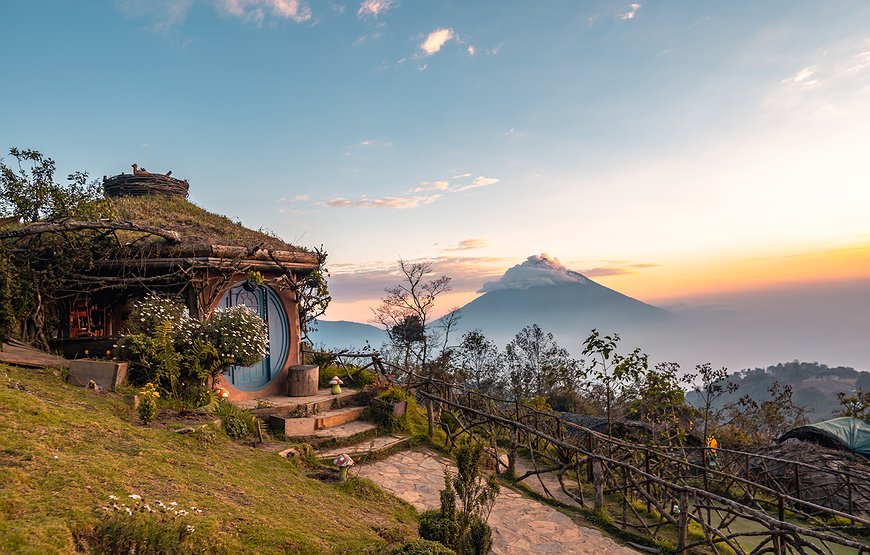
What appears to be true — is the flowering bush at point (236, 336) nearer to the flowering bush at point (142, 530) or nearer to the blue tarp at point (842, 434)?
the flowering bush at point (142, 530)

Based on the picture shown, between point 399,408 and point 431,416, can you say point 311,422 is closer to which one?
point 399,408

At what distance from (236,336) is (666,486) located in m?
7.80

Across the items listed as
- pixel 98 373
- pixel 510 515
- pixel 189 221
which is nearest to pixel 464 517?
pixel 510 515

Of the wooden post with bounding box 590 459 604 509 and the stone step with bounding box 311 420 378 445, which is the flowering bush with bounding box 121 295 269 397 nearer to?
the stone step with bounding box 311 420 378 445

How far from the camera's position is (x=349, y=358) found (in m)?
13.8

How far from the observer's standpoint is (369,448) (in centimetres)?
926

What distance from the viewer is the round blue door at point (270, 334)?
1137 cm

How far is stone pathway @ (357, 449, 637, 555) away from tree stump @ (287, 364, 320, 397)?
300cm

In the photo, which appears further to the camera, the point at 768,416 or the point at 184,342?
the point at 768,416

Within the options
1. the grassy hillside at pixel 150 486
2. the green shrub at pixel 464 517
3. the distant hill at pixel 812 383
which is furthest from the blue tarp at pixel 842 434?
the distant hill at pixel 812 383

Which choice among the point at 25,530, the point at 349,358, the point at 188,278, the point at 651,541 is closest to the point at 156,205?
the point at 188,278

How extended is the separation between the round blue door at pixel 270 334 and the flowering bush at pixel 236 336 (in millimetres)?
1793

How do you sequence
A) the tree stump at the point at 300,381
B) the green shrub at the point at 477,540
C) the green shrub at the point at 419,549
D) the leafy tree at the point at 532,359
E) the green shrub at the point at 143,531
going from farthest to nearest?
the leafy tree at the point at 532,359
the tree stump at the point at 300,381
the green shrub at the point at 477,540
the green shrub at the point at 419,549
the green shrub at the point at 143,531

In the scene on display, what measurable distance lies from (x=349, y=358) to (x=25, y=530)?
35.6ft
